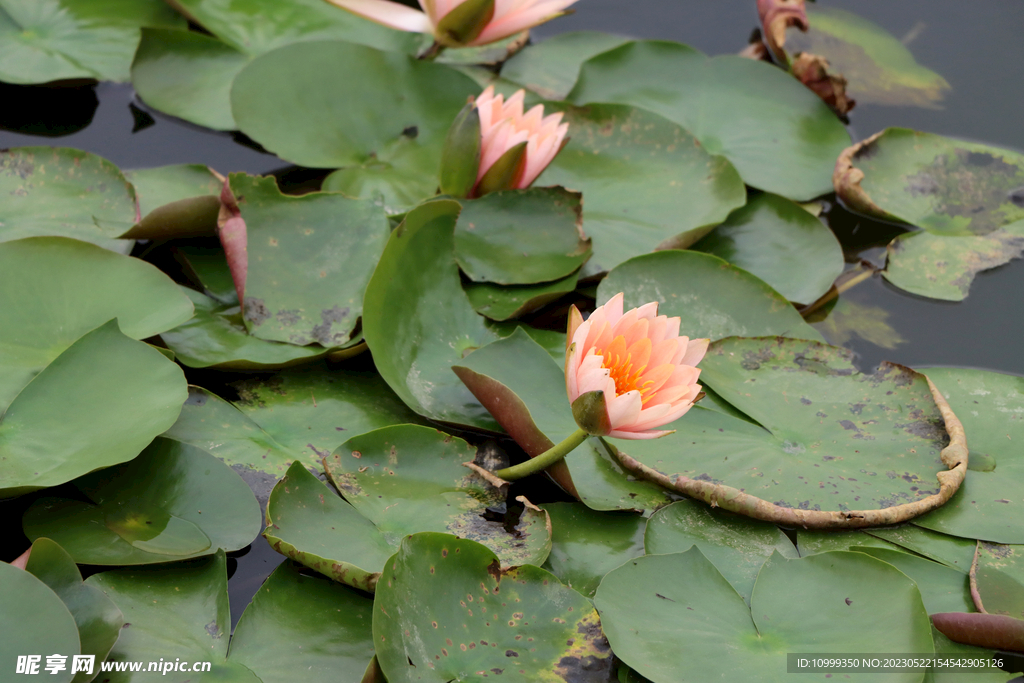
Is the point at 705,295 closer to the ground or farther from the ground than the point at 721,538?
farther from the ground

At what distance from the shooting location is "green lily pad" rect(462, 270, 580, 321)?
165 centimetres

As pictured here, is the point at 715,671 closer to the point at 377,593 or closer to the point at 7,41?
the point at 377,593

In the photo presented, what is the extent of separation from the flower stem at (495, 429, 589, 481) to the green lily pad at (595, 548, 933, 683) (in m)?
0.21

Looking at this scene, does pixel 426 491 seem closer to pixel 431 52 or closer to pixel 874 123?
pixel 431 52

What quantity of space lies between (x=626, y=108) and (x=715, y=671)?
149cm

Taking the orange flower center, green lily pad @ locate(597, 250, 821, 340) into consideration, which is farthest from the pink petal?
the orange flower center

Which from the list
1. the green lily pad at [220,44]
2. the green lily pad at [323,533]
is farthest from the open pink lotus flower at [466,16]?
the green lily pad at [323,533]

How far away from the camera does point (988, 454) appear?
1.47 meters

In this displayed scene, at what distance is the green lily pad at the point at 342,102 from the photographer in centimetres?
194

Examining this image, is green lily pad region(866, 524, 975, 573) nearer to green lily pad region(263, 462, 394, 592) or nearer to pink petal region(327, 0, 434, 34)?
green lily pad region(263, 462, 394, 592)

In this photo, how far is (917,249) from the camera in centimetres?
199

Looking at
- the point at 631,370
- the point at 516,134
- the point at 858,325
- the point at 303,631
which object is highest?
the point at 516,134

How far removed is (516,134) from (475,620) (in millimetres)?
1084

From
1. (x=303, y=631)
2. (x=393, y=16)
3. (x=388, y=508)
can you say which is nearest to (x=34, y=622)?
(x=303, y=631)
